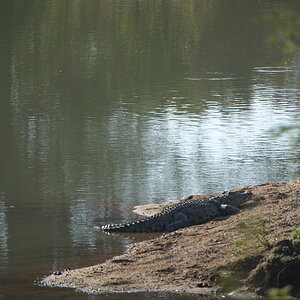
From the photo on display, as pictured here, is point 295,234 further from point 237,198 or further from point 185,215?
point 237,198

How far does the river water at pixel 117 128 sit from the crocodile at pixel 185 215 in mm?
342

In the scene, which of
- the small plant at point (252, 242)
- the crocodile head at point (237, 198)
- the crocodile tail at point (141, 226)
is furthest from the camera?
the crocodile head at point (237, 198)

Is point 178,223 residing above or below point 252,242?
below

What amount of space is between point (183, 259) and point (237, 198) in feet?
7.38

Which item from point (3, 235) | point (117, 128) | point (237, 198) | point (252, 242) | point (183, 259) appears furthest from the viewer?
point (117, 128)

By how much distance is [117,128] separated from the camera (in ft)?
56.3

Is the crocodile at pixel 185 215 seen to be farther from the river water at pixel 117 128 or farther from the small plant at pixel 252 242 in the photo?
the small plant at pixel 252 242

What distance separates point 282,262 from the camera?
7.85 m

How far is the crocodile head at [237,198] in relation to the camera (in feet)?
35.9

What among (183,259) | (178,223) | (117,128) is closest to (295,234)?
(183,259)

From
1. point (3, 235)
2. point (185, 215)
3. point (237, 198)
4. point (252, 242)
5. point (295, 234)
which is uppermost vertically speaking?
point (295, 234)

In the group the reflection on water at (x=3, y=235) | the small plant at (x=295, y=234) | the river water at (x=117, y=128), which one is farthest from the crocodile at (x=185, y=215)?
the small plant at (x=295, y=234)

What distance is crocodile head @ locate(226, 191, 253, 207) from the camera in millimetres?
10945

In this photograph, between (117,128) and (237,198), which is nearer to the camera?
(237,198)
